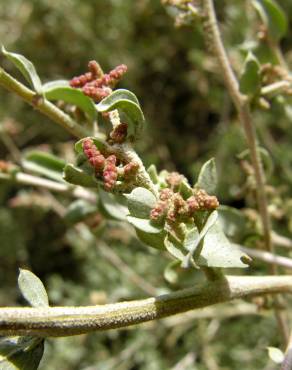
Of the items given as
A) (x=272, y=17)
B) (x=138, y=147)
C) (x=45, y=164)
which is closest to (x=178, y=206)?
(x=45, y=164)

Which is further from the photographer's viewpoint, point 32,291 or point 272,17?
point 272,17

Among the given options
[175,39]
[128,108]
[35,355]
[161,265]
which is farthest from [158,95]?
[35,355]

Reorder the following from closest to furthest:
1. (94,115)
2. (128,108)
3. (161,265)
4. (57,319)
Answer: (57,319) < (128,108) < (94,115) < (161,265)

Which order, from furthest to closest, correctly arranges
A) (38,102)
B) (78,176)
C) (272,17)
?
(272,17)
(38,102)
(78,176)

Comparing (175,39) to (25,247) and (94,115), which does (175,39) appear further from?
(94,115)

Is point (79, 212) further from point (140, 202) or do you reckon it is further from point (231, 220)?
point (140, 202)

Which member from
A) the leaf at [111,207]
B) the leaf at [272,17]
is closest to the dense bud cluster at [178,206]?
the leaf at [111,207]
